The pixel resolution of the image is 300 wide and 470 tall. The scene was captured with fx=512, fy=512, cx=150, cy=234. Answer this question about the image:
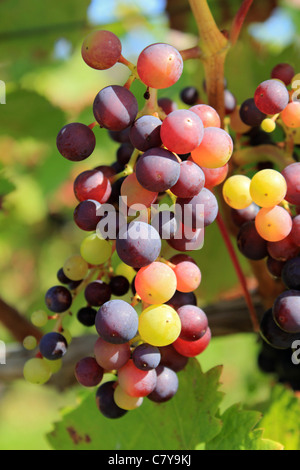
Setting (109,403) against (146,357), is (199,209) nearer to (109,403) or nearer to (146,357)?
(146,357)

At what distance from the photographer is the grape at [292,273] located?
0.72 m

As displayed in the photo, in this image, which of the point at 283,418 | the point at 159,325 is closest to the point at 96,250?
the point at 159,325

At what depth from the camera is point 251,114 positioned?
84 cm

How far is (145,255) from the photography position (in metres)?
0.64

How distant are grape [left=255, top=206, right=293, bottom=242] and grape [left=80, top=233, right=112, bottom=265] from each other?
0.75ft

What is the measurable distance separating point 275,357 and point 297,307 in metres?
0.54

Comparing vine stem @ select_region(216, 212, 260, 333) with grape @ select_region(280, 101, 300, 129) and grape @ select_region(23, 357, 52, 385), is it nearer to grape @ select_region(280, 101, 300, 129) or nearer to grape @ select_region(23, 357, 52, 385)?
grape @ select_region(280, 101, 300, 129)

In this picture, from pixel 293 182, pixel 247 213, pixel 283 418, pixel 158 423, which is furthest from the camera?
pixel 283 418

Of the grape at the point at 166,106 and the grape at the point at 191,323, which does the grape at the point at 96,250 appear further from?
the grape at the point at 166,106

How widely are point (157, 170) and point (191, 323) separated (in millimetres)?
226

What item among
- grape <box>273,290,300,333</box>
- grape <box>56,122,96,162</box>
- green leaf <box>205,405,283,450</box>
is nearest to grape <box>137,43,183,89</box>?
grape <box>56,122,96,162</box>

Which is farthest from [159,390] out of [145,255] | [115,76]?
[115,76]

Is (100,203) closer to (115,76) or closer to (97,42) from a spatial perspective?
(97,42)

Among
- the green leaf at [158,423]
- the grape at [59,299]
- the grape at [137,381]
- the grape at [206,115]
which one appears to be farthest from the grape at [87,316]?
the grape at [206,115]
